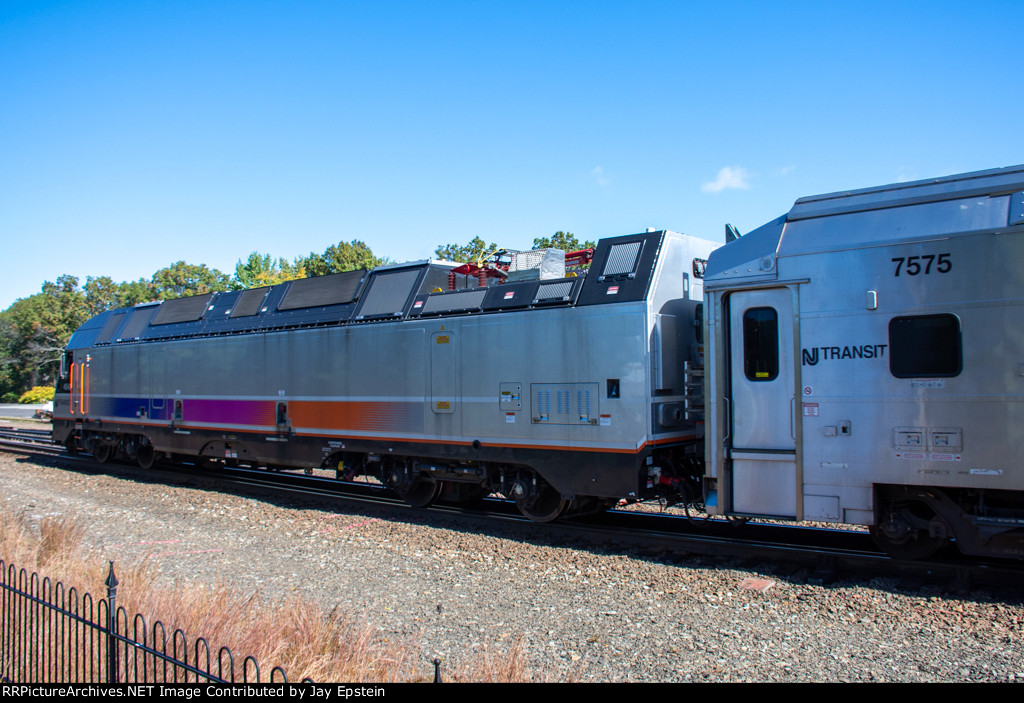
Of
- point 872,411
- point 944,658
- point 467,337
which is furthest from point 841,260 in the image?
point 467,337

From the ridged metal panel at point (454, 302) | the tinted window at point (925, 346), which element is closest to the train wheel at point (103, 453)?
the ridged metal panel at point (454, 302)

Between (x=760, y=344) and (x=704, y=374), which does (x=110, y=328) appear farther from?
(x=760, y=344)

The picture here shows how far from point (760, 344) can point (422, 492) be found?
21.2 feet

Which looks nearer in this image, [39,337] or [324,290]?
[324,290]

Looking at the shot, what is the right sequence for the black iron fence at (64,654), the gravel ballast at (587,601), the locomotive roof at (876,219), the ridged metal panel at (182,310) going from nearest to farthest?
the black iron fence at (64,654), the gravel ballast at (587,601), the locomotive roof at (876,219), the ridged metal panel at (182,310)

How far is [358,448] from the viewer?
12.2 metres

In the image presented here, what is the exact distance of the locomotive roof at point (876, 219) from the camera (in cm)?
690

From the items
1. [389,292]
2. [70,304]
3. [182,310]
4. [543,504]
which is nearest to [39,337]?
[70,304]

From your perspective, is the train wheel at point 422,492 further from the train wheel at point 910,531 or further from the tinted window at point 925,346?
the tinted window at point 925,346

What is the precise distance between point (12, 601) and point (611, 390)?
6666 mm

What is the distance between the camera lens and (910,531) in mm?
7398

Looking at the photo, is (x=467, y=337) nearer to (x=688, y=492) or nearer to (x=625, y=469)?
(x=625, y=469)

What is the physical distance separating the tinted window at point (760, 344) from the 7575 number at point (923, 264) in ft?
4.49
